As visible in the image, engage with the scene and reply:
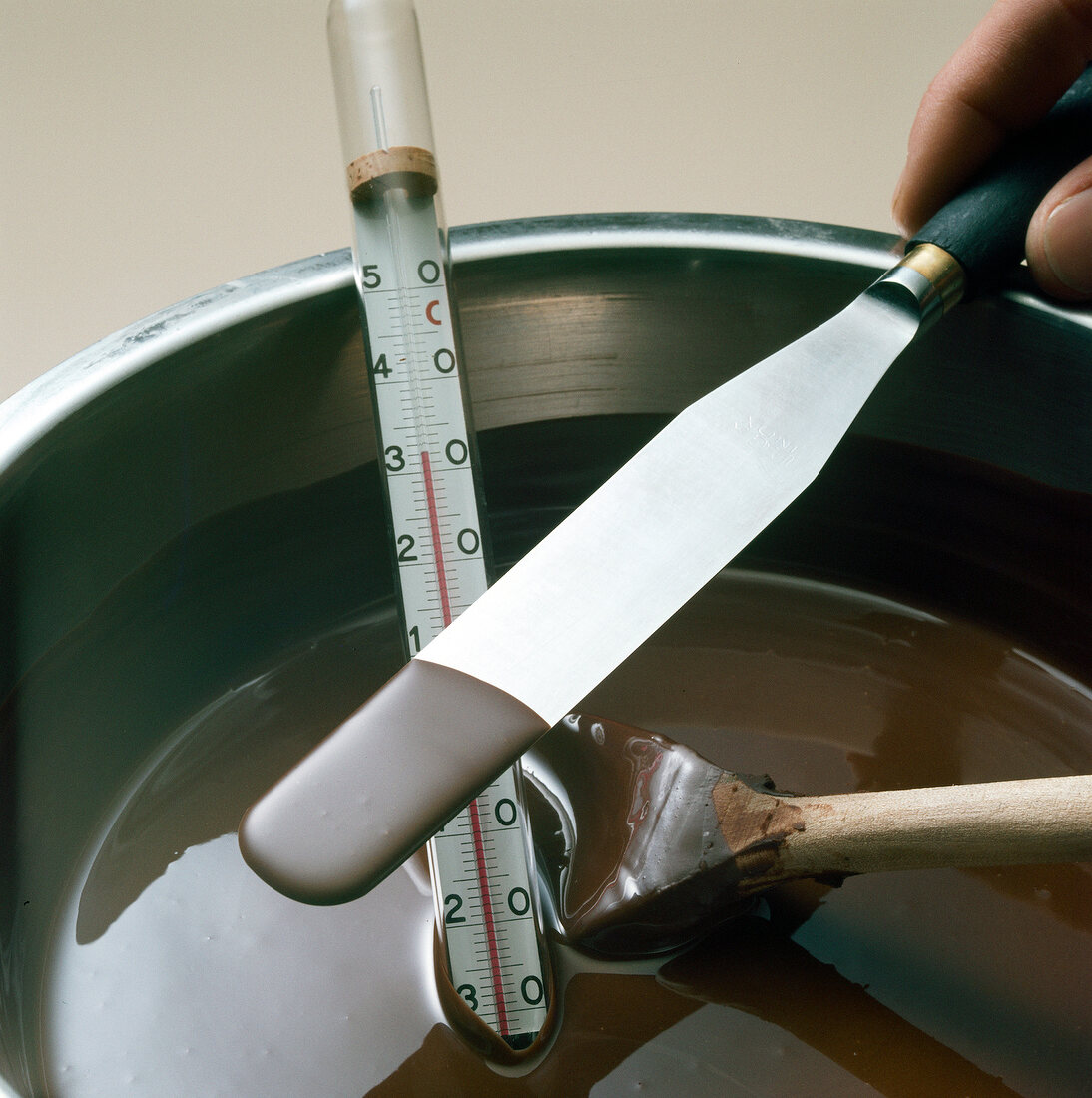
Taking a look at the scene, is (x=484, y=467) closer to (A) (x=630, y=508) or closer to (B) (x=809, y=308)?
(B) (x=809, y=308)

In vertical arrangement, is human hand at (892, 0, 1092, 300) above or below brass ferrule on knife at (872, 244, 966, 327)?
above

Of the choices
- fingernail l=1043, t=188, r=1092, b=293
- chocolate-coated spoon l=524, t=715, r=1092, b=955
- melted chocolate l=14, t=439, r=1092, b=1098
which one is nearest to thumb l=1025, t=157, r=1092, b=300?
fingernail l=1043, t=188, r=1092, b=293

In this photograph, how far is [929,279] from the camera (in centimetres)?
71

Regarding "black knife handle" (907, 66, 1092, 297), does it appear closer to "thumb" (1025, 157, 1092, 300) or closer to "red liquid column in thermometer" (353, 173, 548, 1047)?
"thumb" (1025, 157, 1092, 300)

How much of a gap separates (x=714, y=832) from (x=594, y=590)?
238mm

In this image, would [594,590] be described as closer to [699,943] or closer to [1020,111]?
[699,943]

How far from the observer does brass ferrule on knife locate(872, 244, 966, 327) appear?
701 mm

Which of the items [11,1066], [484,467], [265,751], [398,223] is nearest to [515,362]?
[484,467]

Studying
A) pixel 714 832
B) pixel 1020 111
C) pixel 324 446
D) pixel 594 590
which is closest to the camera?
pixel 594 590

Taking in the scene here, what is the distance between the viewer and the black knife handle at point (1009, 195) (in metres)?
0.72

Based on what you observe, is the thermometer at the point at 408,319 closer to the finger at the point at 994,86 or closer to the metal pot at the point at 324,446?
the metal pot at the point at 324,446

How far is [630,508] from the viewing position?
52 centimetres

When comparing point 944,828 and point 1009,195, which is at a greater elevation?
point 1009,195

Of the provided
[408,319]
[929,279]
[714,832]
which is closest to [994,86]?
[929,279]
